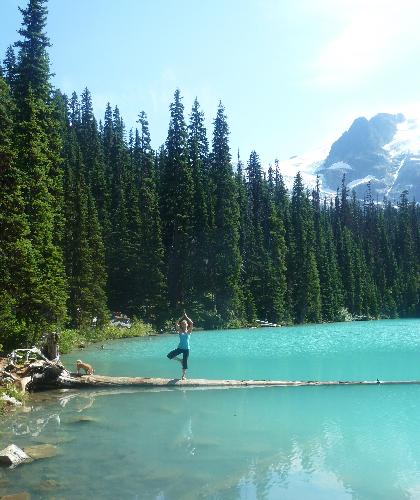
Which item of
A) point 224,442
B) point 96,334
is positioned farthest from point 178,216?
point 224,442

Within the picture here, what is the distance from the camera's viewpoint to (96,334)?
4197cm

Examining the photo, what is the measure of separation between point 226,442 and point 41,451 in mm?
4039

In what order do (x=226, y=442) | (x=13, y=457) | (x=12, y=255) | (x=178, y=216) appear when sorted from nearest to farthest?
1. (x=13, y=457)
2. (x=226, y=442)
3. (x=12, y=255)
4. (x=178, y=216)

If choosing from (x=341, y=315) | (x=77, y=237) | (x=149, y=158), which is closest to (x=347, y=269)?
→ (x=341, y=315)

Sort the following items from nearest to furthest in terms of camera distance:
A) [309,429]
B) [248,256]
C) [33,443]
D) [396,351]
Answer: [33,443]
[309,429]
[396,351]
[248,256]

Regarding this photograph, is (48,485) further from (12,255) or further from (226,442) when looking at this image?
(12,255)

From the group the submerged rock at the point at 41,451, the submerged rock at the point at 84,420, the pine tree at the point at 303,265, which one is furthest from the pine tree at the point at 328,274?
the submerged rock at the point at 41,451

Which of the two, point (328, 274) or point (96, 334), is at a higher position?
point (328, 274)

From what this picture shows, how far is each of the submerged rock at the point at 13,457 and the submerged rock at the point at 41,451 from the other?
0.27 metres

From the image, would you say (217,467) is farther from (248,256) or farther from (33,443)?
(248,256)

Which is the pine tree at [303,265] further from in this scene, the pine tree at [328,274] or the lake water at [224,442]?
the lake water at [224,442]

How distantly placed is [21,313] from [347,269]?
79.5 m

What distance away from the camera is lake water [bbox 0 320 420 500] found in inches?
371

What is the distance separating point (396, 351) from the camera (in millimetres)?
33219
